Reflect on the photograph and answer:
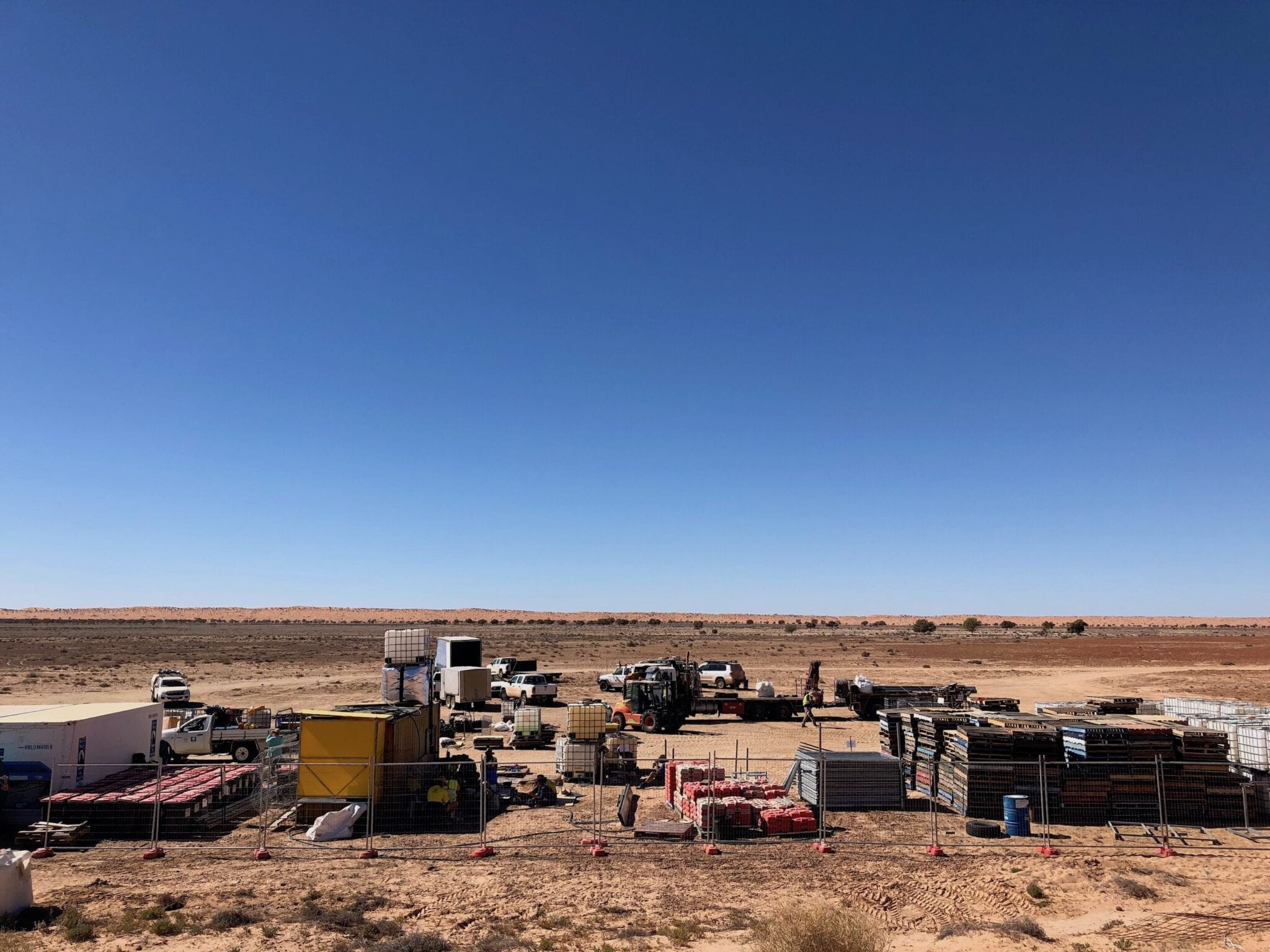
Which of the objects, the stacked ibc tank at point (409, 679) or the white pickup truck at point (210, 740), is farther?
the white pickup truck at point (210, 740)

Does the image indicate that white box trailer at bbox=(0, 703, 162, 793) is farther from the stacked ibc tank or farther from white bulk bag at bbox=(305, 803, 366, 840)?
the stacked ibc tank

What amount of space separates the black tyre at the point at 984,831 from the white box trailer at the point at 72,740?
16819 mm

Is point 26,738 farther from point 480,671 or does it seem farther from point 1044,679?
point 1044,679

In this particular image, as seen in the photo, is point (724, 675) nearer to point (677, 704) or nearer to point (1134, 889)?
point (677, 704)

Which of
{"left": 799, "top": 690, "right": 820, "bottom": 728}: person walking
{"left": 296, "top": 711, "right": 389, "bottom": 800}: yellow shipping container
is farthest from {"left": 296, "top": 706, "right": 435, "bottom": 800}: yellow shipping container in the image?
{"left": 799, "top": 690, "right": 820, "bottom": 728}: person walking

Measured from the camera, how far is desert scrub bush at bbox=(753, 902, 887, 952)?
968cm

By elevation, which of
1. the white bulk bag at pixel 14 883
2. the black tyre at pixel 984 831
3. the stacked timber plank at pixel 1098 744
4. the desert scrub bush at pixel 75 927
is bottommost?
the black tyre at pixel 984 831

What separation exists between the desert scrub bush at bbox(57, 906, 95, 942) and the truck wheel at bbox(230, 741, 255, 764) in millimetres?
14275

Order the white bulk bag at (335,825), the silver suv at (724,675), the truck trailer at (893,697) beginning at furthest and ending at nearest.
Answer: the silver suv at (724,675), the truck trailer at (893,697), the white bulk bag at (335,825)

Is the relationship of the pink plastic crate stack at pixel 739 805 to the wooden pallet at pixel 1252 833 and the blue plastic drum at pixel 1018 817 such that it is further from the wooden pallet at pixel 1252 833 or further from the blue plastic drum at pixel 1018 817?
the wooden pallet at pixel 1252 833

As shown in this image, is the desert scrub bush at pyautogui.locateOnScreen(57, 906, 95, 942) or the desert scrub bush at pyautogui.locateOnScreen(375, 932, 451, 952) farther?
the desert scrub bush at pyautogui.locateOnScreen(57, 906, 95, 942)

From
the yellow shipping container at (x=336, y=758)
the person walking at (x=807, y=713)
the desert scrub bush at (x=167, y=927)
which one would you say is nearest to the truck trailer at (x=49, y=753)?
the yellow shipping container at (x=336, y=758)

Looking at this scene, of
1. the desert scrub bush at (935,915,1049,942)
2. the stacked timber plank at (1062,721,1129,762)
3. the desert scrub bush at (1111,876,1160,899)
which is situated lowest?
the desert scrub bush at (1111,876,1160,899)

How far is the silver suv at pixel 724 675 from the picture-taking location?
4825 centimetres
